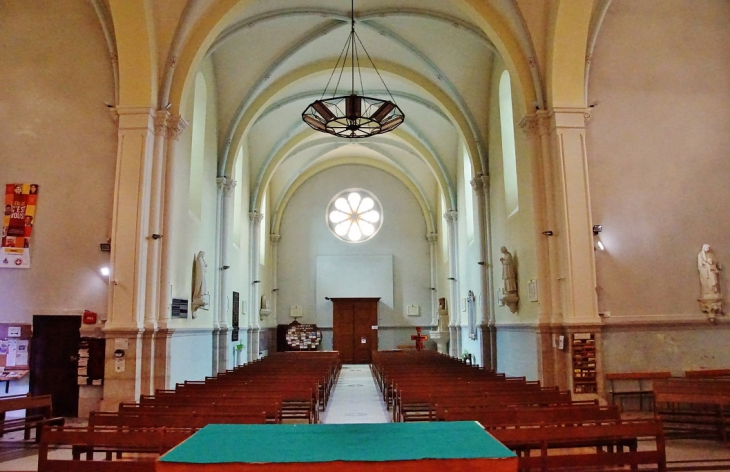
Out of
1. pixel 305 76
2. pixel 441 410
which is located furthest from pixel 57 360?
pixel 305 76

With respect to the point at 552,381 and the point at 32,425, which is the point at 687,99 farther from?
the point at 32,425

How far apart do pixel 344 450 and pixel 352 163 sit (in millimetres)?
23435

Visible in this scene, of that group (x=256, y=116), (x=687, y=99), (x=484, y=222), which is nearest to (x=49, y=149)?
(x=256, y=116)

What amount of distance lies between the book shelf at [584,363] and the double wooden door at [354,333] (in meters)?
16.0

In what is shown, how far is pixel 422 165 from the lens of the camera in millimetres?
23547

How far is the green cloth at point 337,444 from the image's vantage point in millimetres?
2850

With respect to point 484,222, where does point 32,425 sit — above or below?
below

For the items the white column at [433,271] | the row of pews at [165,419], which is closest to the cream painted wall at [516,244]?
the row of pews at [165,419]

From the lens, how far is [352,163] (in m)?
26.0

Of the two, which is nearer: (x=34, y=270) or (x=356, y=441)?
(x=356, y=441)

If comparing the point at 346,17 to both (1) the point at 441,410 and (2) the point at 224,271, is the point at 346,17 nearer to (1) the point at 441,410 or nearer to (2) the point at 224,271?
(2) the point at 224,271

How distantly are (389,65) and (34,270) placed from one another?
405 inches

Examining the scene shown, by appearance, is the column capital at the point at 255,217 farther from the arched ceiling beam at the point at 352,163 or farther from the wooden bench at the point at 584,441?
the wooden bench at the point at 584,441

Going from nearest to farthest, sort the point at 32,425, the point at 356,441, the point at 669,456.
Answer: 1. the point at 356,441
2. the point at 669,456
3. the point at 32,425
